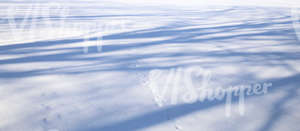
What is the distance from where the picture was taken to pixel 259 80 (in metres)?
4.86

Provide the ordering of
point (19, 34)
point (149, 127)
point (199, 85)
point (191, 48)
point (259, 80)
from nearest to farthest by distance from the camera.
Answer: point (149, 127)
point (199, 85)
point (259, 80)
point (191, 48)
point (19, 34)

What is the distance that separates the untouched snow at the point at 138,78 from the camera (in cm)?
338

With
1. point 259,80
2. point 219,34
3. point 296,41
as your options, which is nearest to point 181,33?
point 219,34

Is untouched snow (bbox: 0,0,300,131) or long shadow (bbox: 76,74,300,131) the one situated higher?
untouched snow (bbox: 0,0,300,131)

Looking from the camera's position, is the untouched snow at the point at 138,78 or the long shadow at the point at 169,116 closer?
the long shadow at the point at 169,116

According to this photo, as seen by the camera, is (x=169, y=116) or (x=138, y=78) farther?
(x=138, y=78)

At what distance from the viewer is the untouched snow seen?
11.1 feet

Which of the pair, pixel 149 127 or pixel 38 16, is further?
pixel 38 16

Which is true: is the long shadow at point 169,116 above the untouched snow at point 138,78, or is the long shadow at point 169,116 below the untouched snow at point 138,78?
below

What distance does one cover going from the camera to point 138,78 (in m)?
4.75

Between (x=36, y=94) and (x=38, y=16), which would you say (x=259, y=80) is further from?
(x=38, y=16)

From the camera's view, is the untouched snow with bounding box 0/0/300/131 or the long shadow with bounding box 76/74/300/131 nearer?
the long shadow with bounding box 76/74/300/131

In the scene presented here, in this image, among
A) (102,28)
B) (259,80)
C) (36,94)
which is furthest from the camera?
(102,28)

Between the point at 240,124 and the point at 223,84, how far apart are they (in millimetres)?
1317
